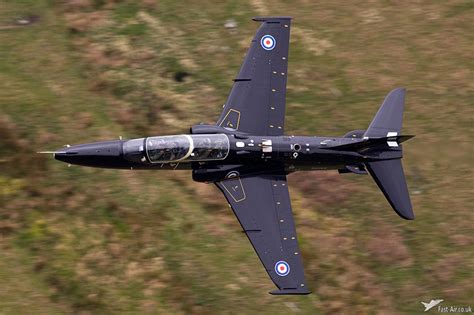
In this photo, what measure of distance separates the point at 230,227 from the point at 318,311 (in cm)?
513

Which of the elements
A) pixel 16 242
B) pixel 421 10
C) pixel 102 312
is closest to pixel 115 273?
pixel 102 312

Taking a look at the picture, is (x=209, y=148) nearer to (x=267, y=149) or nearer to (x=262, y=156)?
(x=262, y=156)

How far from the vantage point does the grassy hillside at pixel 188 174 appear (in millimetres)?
29203

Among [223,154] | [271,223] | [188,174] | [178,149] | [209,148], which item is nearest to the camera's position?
[271,223]

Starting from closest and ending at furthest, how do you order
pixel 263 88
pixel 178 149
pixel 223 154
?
pixel 178 149
pixel 223 154
pixel 263 88

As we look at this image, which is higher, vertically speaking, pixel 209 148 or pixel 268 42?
pixel 268 42

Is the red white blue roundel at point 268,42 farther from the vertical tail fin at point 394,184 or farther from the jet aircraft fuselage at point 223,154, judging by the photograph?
the vertical tail fin at point 394,184

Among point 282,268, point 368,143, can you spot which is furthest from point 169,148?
point 368,143

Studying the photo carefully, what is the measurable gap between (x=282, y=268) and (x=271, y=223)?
6.52ft

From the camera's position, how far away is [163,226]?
1199 inches

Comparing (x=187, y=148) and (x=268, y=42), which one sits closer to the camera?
(x=187, y=148)

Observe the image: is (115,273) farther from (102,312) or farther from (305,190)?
(305,190)

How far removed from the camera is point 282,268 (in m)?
27.0

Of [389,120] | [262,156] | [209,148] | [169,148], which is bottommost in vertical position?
[262,156]
